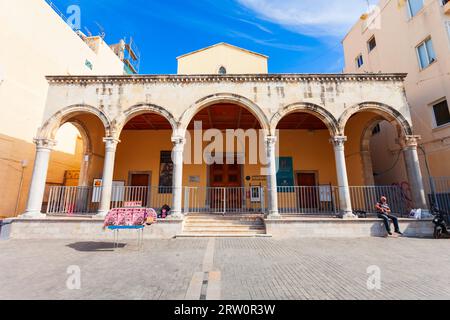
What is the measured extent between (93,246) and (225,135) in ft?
29.2

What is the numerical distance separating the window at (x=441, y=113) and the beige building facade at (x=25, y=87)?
21309 mm

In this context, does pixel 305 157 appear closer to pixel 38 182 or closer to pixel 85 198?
pixel 85 198

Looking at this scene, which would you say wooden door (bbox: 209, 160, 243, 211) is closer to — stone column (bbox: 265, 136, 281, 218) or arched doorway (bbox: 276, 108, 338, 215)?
arched doorway (bbox: 276, 108, 338, 215)

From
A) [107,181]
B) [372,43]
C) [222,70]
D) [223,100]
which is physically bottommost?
[107,181]

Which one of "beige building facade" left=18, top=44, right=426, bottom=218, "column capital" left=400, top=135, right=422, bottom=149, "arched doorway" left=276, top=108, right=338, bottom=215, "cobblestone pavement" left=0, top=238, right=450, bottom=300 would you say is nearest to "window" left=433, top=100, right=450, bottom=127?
"beige building facade" left=18, top=44, right=426, bottom=218

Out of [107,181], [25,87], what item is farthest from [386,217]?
[25,87]

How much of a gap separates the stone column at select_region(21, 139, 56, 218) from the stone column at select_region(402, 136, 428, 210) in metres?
14.8

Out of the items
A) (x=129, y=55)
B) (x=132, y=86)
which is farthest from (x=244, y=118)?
(x=129, y=55)

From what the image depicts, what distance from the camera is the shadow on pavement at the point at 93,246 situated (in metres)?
6.14

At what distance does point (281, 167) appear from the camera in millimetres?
12867

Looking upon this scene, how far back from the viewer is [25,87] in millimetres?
11469
